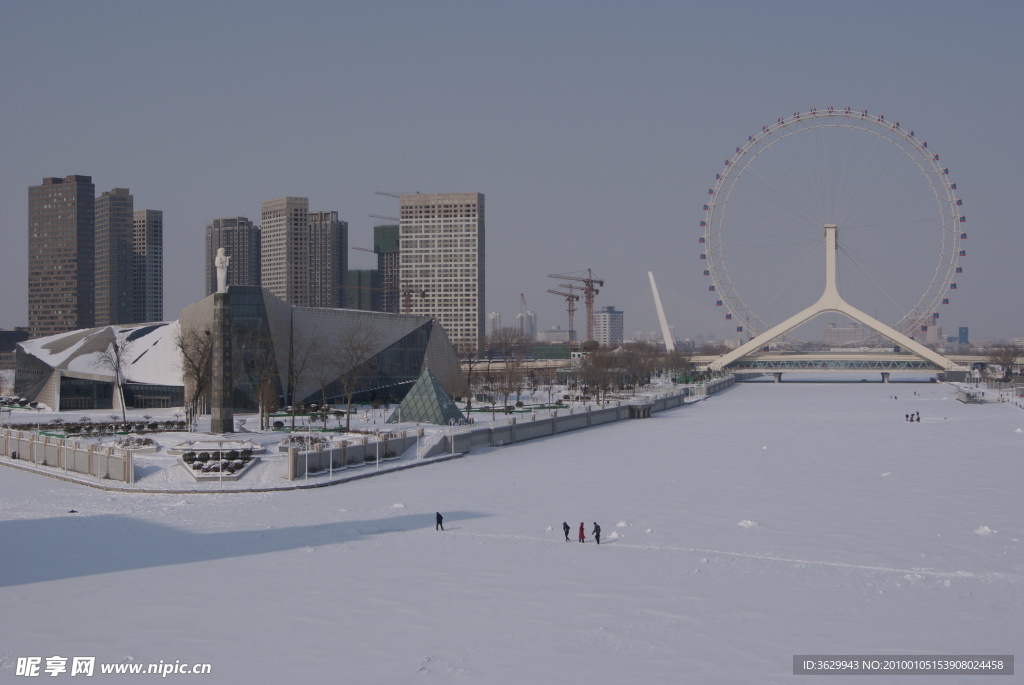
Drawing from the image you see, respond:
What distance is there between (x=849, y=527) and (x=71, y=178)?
199 m

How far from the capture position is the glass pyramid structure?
50.3 m

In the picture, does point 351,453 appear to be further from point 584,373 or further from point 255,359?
point 584,373

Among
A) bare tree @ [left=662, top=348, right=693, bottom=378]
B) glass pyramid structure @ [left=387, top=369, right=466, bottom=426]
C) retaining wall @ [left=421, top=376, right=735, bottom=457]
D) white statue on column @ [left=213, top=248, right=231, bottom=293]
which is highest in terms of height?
white statue on column @ [left=213, top=248, right=231, bottom=293]

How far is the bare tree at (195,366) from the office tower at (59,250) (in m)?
143

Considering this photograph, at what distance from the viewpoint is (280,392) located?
64125 mm

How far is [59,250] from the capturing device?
19475 cm

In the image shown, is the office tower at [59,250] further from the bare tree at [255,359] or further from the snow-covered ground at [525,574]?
the snow-covered ground at [525,574]

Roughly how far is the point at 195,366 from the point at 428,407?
48.6 feet

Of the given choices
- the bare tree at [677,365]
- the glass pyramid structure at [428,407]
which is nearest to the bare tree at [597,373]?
the bare tree at [677,365]

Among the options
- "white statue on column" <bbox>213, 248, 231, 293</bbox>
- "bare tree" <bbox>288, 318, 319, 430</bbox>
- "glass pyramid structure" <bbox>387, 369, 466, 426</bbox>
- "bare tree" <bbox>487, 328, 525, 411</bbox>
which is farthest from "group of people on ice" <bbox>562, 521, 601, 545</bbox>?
"bare tree" <bbox>288, 318, 319, 430</bbox>

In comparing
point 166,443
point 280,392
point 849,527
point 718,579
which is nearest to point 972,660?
point 718,579

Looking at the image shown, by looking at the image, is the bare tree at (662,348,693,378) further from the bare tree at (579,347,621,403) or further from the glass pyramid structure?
the glass pyramid structure

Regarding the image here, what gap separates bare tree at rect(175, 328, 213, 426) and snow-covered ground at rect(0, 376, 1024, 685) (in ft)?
57.8

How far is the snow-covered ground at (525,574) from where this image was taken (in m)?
14.9
